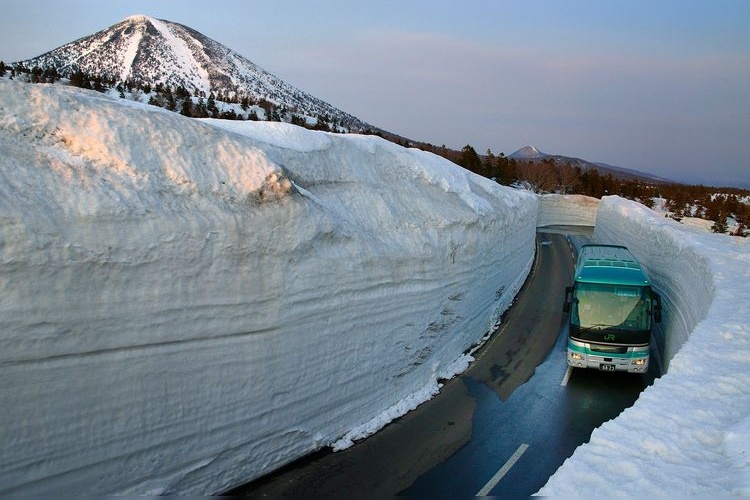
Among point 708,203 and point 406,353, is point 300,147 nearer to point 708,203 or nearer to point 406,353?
point 406,353

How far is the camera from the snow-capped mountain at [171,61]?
77938 millimetres

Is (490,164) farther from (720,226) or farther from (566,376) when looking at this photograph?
(566,376)

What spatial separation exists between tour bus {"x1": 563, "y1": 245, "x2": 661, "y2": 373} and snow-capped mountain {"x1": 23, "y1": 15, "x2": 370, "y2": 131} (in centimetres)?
6447

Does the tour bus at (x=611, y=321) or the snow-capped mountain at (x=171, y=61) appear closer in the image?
the tour bus at (x=611, y=321)

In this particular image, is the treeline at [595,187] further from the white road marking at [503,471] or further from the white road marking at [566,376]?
the white road marking at [503,471]

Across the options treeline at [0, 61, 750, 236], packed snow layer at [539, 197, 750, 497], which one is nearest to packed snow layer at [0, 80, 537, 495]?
packed snow layer at [539, 197, 750, 497]

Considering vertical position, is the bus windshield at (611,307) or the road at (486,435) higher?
the bus windshield at (611,307)

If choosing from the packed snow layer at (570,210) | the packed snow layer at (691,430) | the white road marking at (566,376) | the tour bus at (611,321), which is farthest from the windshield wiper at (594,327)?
the packed snow layer at (570,210)

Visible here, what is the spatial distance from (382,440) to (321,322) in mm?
2282

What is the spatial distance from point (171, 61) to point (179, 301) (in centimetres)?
8907

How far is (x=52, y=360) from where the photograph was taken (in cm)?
531

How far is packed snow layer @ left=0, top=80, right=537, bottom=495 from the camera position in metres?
5.32

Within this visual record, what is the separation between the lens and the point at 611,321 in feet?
37.3

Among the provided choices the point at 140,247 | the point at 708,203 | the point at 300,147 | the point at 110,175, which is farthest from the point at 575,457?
the point at 708,203
